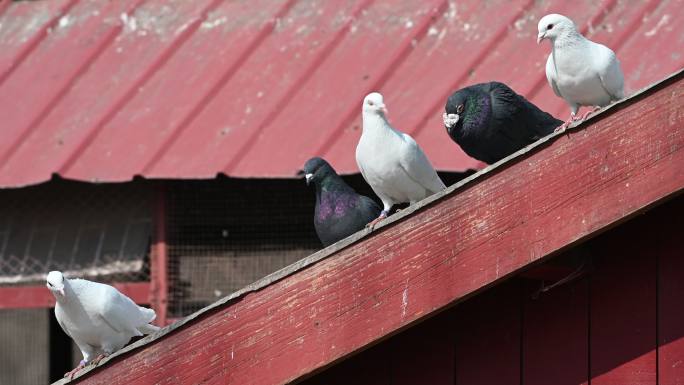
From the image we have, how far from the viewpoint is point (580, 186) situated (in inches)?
148

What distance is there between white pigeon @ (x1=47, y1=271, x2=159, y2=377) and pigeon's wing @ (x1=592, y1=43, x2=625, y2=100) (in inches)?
75.2

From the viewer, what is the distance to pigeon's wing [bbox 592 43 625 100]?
493 cm

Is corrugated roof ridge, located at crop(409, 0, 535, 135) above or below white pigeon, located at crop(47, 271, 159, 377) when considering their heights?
above

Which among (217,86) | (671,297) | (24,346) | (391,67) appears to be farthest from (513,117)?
(24,346)

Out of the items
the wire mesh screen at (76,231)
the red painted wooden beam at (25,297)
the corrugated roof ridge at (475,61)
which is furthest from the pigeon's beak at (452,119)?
the red painted wooden beam at (25,297)

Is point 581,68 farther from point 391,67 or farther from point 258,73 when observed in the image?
point 258,73

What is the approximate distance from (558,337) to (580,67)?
1.28 meters

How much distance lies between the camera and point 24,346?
13164mm

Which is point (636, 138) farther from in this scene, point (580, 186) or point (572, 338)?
point (572, 338)

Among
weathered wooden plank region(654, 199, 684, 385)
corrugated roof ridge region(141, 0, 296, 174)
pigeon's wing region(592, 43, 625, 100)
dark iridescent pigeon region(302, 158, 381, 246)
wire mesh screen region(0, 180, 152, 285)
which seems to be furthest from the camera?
wire mesh screen region(0, 180, 152, 285)

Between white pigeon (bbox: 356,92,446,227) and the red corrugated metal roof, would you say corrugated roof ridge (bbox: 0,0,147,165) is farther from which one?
white pigeon (bbox: 356,92,446,227)

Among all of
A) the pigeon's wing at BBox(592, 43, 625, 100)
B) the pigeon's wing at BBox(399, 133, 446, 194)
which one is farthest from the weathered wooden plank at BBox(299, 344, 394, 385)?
the pigeon's wing at BBox(592, 43, 625, 100)

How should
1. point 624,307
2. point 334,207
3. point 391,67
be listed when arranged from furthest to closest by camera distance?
point 391,67 < point 334,207 < point 624,307

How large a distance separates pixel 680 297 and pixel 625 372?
244 millimetres
